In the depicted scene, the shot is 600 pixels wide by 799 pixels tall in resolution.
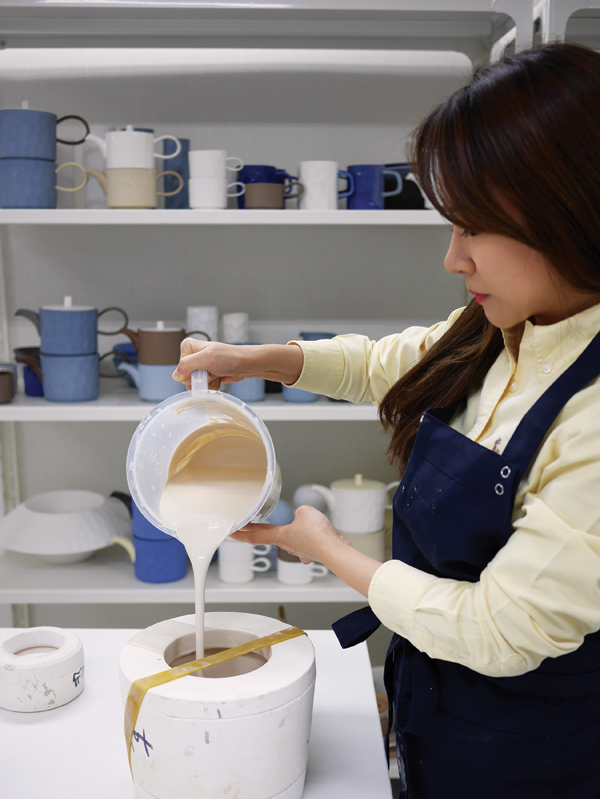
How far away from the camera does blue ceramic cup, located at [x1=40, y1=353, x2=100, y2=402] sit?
1615 millimetres

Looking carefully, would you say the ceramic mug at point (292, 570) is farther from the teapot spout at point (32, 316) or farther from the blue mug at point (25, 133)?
the blue mug at point (25, 133)

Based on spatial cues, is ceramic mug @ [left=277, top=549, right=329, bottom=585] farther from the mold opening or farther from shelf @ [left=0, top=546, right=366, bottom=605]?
the mold opening

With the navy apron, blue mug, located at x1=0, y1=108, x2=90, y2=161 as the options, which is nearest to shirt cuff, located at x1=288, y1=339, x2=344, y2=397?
the navy apron

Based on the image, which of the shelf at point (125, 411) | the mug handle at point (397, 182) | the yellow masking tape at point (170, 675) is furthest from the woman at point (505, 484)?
the mug handle at point (397, 182)

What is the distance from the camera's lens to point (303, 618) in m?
2.04

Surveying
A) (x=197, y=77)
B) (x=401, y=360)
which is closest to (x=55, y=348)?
(x=197, y=77)

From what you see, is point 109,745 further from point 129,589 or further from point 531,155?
point 129,589

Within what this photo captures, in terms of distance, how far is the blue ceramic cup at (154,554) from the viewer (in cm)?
165

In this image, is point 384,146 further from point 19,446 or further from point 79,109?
point 19,446

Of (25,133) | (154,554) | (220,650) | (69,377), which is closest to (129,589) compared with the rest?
(154,554)

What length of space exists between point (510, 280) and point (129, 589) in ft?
4.06

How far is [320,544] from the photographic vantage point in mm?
817

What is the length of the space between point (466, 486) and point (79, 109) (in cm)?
153

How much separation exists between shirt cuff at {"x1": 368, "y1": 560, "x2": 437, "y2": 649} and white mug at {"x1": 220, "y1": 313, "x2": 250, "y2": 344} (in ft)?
3.34
